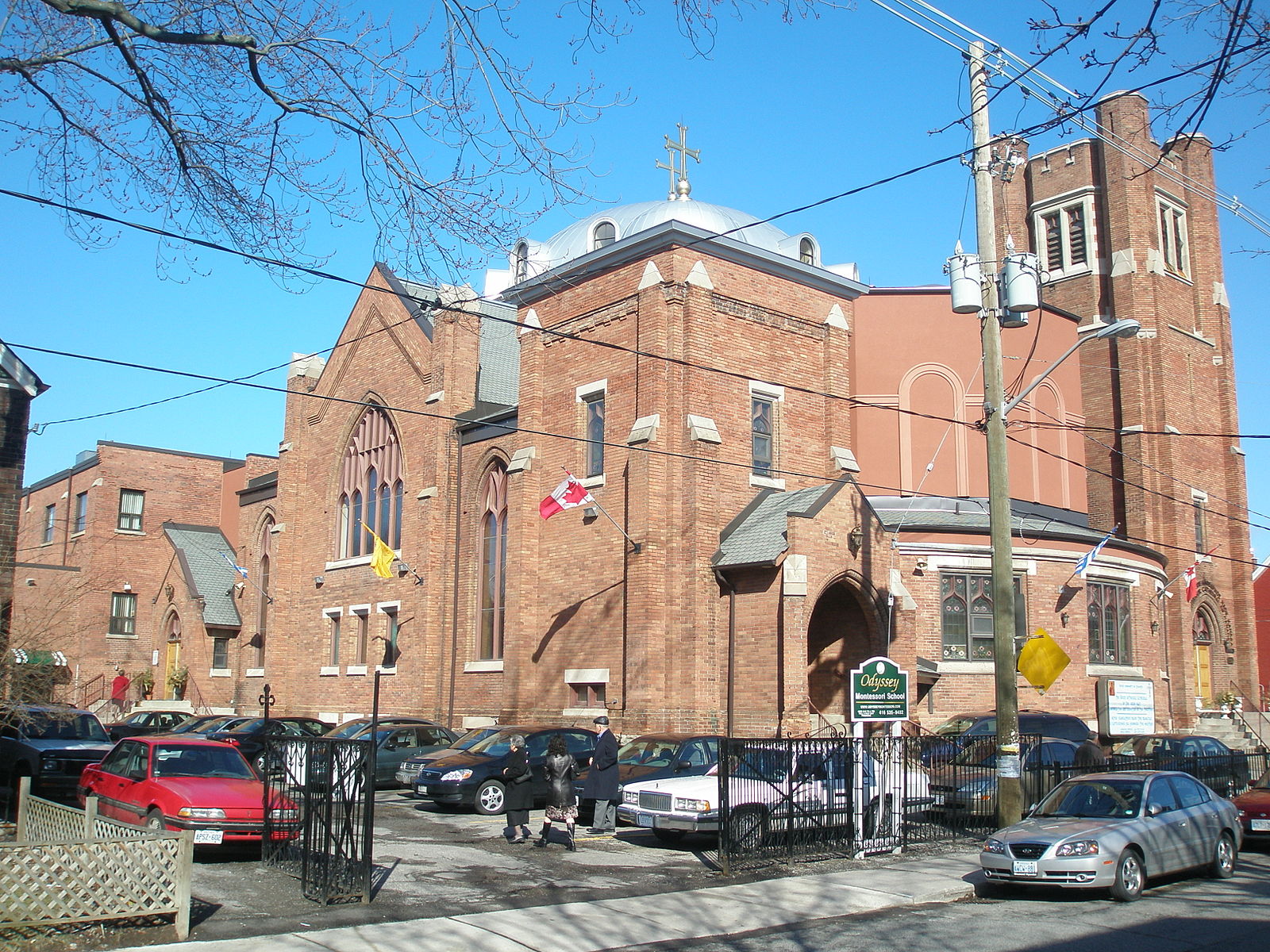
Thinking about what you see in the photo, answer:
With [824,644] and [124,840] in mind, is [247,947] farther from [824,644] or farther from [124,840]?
[824,644]

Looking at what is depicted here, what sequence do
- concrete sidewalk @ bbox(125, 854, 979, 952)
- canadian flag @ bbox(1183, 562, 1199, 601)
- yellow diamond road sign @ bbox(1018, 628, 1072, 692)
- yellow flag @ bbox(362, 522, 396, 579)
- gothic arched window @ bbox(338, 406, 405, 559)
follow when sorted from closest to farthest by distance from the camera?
1. concrete sidewalk @ bbox(125, 854, 979, 952)
2. yellow diamond road sign @ bbox(1018, 628, 1072, 692)
3. yellow flag @ bbox(362, 522, 396, 579)
4. gothic arched window @ bbox(338, 406, 405, 559)
5. canadian flag @ bbox(1183, 562, 1199, 601)

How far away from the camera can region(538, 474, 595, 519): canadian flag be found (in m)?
25.6

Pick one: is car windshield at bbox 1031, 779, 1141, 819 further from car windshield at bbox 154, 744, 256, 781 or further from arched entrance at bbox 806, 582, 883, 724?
arched entrance at bbox 806, 582, 883, 724

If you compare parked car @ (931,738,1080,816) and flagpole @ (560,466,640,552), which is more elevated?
flagpole @ (560,466,640,552)

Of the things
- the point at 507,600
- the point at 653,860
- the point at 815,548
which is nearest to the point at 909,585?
the point at 815,548

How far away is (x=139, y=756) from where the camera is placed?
50.8 feet

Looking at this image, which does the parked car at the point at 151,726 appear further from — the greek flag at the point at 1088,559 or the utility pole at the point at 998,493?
the greek flag at the point at 1088,559

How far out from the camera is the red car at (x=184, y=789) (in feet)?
46.2

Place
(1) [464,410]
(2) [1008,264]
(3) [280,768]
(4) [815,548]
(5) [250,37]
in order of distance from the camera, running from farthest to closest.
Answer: (1) [464,410] < (4) [815,548] < (2) [1008,264] < (3) [280,768] < (5) [250,37]

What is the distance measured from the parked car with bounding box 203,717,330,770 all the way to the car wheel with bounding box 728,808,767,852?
40.8 feet

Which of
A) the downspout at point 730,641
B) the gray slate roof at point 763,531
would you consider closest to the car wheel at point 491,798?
the downspout at point 730,641

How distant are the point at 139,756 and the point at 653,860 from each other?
6.96m

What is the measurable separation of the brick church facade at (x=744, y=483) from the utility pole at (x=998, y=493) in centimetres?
542

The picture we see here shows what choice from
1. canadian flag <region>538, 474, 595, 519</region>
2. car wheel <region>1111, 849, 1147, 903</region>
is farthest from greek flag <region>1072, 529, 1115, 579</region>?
car wheel <region>1111, 849, 1147, 903</region>
